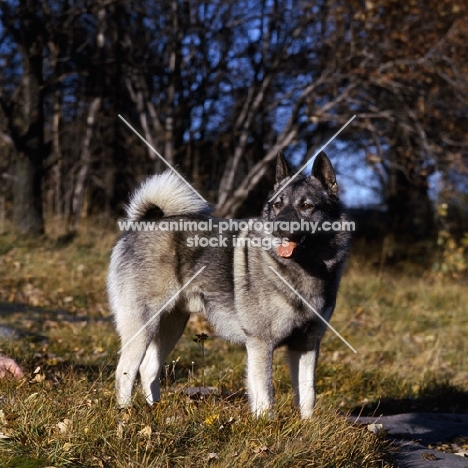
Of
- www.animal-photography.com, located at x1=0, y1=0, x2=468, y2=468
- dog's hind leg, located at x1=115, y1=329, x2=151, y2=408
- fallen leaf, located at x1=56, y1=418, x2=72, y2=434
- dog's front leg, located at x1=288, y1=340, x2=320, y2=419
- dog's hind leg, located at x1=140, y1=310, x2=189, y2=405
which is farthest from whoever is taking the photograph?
dog's hind leg, located at x1=140, y1=310, x2=189, y2=405

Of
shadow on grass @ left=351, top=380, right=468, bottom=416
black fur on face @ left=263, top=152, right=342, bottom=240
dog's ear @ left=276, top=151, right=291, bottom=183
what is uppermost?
dog's ear @ left=276, top=151, right=291, bottom=183

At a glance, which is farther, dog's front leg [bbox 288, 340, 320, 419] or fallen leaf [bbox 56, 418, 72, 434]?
dog's front leg [bbox 288, 340, 320, 419]

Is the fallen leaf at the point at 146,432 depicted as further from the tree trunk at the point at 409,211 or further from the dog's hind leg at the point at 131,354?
the tree trunk at the point at 409,211

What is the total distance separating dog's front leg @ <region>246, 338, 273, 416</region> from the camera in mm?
3539

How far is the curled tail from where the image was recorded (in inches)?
159

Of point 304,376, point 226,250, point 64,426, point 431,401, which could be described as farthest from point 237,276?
point 431,401

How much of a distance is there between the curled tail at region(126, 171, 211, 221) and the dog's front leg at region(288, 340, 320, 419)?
107 centimetres

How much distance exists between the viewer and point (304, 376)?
146 inches

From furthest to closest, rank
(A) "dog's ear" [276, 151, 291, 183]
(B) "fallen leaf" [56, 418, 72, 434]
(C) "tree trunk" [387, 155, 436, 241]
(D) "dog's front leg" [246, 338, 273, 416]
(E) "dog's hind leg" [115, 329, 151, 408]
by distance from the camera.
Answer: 1. (C) "tree trunk" [387, 155, 436, 241]
2. (A) "dog's ear" [276, 151, 291, 183]
3. (E) "dog's hind leg" [115, 329, 151, 408]
4. (D) "dog's front leg" [246, 338, 273, 416]
5. (B) "fallen leaf" [56, 418, 72, 434]

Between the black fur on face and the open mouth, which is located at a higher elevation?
the black fur on face

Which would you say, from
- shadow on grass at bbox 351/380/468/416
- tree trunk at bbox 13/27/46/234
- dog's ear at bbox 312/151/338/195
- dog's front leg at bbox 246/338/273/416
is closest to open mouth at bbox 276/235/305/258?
dog's ear at bbox 312/151/338/195

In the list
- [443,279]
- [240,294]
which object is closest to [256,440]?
[240,294]

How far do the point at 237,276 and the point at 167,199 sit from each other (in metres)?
0.67

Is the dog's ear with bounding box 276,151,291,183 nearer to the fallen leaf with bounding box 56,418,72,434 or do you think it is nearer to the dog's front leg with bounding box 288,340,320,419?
the dog's front leg with bounding box 288,340,320,419
